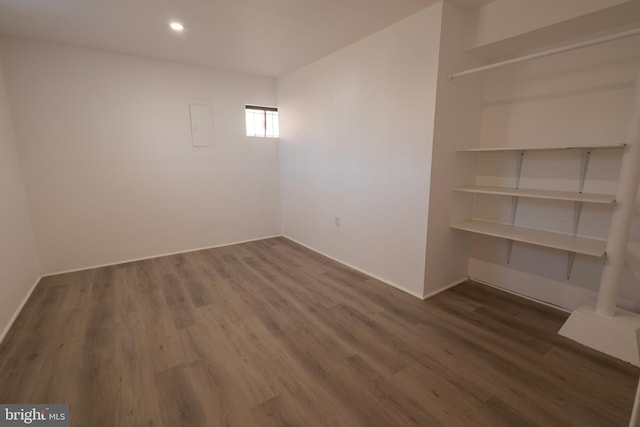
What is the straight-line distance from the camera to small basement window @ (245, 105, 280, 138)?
4.40 metres

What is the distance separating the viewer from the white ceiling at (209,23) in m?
2.22

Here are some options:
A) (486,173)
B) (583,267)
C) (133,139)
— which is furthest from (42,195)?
(583,267)

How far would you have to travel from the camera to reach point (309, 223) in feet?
13.7

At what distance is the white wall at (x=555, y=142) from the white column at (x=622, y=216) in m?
0.32

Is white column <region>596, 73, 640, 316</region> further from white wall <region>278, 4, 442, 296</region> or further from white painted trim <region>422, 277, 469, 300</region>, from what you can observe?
white wall <region>278, 4, 442, 296</region>

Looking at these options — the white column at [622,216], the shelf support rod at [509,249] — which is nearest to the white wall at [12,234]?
the shelf support rod at [509,249]

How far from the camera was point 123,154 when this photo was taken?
347 centimetres

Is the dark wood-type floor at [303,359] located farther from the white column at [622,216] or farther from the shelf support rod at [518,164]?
the shelf support rod at [518,164]

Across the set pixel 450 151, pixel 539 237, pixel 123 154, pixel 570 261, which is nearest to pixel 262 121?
pixel 123 154

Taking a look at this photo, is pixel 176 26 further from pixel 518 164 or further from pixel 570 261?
pixel 570 261

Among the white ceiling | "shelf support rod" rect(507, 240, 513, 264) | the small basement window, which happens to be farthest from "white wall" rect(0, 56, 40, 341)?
"shelf support rod" rect(507, 240, 513, 264)

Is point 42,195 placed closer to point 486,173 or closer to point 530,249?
point 486,173

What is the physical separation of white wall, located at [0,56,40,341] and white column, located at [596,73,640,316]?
14.5 feet

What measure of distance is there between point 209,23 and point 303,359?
2.93 m
